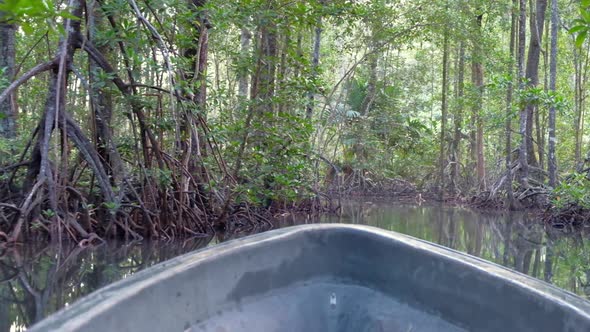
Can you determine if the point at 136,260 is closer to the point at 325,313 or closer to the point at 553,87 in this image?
the point at 325,313

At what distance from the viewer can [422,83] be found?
16.8m

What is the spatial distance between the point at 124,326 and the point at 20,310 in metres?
1.80

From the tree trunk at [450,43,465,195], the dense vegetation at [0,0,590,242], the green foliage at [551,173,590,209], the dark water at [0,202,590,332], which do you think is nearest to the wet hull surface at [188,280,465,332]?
the dense vegetation at [0,0,590,242]

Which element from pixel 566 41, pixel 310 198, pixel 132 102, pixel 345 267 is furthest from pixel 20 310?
pixel 566 41

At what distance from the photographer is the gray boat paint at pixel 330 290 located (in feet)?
4.26

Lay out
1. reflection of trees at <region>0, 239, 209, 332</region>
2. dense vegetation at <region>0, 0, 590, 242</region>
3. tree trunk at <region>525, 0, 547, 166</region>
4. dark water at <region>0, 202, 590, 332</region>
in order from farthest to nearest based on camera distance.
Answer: tree trunk at <region>525, 0, 547, 166</region>, dense vegetation at <region>0, 0, 590, 242</region>, dark water at <region>0, 202, 590, 332</region>, reflection of trees at <region>0, 239, 209, 332</region>

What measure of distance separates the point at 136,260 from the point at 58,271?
61 centimetres

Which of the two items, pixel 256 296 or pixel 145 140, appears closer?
pixel 256 296

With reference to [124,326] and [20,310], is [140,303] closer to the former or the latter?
[124,326]

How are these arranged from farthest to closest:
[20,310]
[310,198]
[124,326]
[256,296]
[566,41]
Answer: [566,41] → [310,198] → [20,310] → [256,296] → [124,326]

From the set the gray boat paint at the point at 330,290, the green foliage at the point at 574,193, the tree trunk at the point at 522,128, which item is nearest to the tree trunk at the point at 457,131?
the tree trunk at the point at 522,128

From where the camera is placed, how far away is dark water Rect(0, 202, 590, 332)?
2.96 m

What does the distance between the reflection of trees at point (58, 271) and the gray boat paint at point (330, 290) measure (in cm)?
131

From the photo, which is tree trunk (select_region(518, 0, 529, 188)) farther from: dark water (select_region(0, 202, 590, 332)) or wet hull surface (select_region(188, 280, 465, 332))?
wet hull surface (select_region(188, 280, 465, 332))
